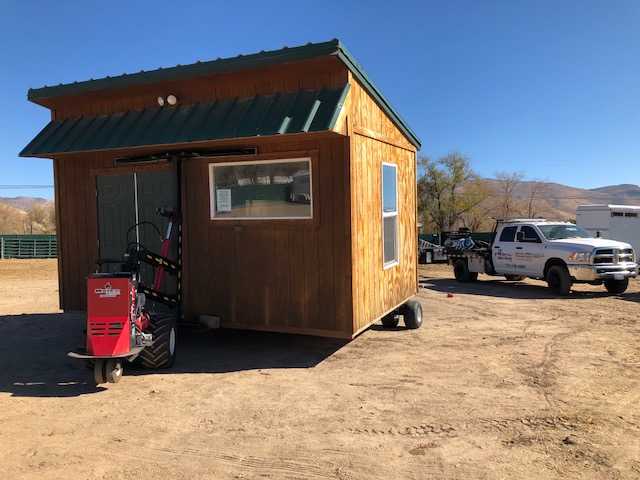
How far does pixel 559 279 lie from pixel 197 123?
34.3 feet

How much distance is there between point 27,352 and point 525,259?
1216 centimetres

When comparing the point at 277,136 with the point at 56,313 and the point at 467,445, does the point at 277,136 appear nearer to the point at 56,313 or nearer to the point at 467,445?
the point at 467,445

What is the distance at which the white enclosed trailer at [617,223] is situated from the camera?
64.7 ft

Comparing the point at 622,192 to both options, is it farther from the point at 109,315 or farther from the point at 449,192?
the point at 109,315

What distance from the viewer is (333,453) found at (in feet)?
13.8

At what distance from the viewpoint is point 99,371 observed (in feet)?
19.2

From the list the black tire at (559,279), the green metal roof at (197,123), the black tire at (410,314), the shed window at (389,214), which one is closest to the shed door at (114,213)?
the green metal roof at (197,123)

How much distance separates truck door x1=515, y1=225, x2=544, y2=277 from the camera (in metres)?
14.5

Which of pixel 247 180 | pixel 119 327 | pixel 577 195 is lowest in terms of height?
pixel 119 327

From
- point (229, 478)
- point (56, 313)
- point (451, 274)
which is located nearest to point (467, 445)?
point (229, 478)

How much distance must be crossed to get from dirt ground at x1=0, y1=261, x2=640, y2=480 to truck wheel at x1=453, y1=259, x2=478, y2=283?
8.13m

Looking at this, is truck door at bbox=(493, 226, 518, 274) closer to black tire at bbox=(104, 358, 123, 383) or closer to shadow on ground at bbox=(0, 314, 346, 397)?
shadow on ground at bbox=(0, 314, 346, 397)

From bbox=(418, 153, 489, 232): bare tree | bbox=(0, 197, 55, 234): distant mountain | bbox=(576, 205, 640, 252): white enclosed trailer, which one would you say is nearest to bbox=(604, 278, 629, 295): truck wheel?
bbox=(576, 205, 640, 252): white enclosed trailer

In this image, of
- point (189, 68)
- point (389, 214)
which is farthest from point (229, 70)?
point (389, 214)
